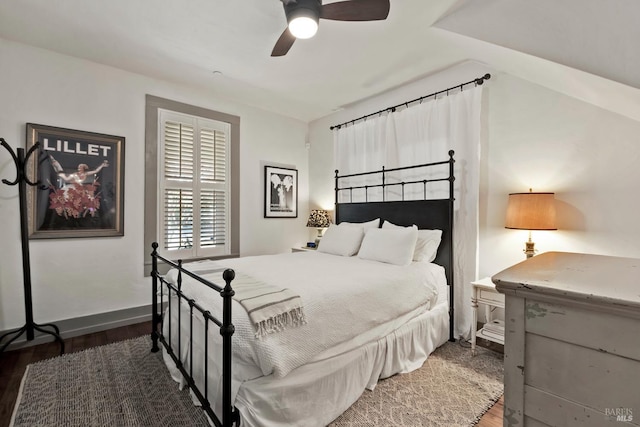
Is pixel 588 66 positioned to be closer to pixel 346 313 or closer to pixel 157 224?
pixel 346 313

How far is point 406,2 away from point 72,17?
2636 millimetres

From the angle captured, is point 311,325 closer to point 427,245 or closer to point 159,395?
point 159,395

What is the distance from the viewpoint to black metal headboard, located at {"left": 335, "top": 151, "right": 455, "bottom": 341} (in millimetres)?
2861

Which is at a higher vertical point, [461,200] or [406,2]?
[406,2]

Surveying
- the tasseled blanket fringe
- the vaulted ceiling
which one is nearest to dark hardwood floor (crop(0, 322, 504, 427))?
the tasseled blanket fringe

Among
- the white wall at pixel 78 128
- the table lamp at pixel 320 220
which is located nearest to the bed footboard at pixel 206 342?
the white wall at pixel 78 128

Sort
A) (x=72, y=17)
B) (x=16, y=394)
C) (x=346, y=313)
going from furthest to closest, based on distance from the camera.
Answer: (x=72, y=17), (x=16, y=394), (x=346, y=313)

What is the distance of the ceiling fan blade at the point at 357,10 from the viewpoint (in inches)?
→ 70.6

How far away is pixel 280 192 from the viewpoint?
178 inches

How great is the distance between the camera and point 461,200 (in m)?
2.90

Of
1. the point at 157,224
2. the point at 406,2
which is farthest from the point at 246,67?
the point at 157,224

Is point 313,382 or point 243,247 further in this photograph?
point 243,247

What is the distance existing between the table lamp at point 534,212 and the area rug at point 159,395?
117 centimetres

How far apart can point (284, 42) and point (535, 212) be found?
2.34 metres
